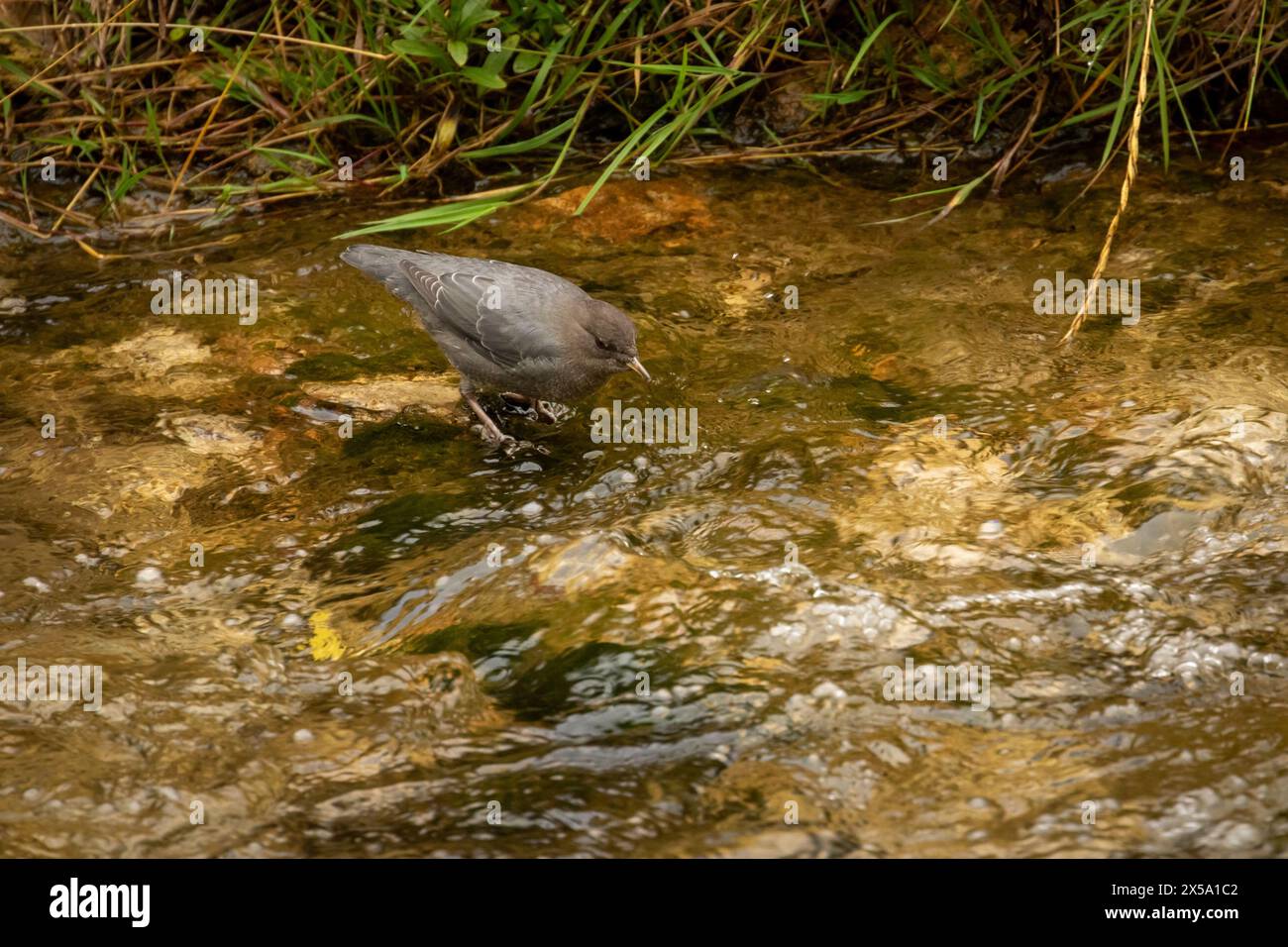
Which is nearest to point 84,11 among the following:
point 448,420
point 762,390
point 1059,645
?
point 448,420

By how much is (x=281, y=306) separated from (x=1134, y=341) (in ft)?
11.0

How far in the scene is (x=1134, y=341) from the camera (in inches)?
192

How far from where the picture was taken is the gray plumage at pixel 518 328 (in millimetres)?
4789

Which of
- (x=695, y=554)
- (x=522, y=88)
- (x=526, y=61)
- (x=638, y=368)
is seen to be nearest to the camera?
(x=695, y=554)

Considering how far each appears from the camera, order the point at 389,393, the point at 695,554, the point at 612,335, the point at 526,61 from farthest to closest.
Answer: the point at 526,61
the point at 389,393
the point at 612,335
the point at 695,554

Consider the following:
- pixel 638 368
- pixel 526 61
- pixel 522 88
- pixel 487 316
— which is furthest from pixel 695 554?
pixel 522 88

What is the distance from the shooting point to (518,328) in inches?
190

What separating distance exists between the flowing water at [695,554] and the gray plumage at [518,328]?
0.24 m

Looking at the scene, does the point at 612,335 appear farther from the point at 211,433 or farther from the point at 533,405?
the point at 211,433

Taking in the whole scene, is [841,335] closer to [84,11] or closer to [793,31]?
[793,31]

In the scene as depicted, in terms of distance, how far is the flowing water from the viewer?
3104mm

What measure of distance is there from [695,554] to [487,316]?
139 centimetres

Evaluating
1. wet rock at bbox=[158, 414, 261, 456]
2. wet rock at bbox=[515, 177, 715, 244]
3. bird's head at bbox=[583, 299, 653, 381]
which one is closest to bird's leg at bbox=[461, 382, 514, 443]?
bird's head at bbox=[583, 299, 653, 381]

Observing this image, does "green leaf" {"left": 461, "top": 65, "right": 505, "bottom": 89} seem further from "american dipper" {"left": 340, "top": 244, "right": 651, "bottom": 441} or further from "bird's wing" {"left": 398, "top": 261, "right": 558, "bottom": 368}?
"bird's wing" {"left": 398, "top": 261, "right": 558, "bottom": 368}
